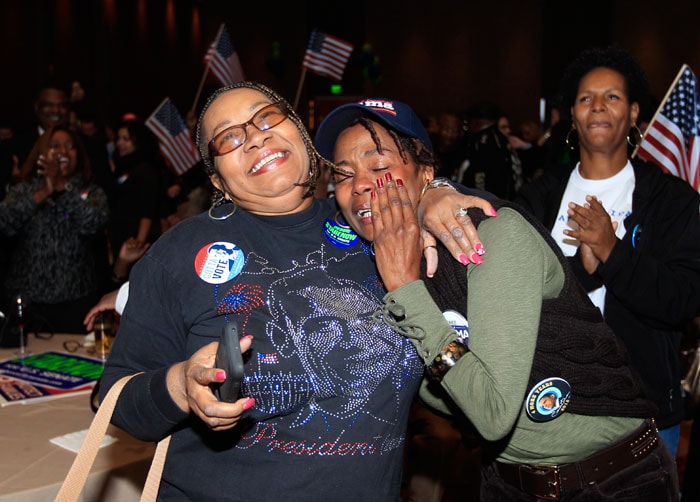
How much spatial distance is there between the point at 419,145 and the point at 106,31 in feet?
37.4

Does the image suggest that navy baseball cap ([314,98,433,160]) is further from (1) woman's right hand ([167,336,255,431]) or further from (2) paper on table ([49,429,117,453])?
(2) paper on table ([49,429,117,453])

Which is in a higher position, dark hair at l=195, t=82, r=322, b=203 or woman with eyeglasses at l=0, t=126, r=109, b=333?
dark hair at l=195, t=82, r=322, b=203

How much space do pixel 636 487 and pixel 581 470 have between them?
5.9 inches

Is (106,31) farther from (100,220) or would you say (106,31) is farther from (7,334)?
(7,334)

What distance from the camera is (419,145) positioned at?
66.4 inches

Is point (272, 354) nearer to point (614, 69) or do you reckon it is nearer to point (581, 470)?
point (581, 470)

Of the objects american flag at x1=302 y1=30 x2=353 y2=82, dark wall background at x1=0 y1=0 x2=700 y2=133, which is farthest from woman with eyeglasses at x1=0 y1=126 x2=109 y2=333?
dark wall background at x1=0 y1=0 x2=700 y2=133

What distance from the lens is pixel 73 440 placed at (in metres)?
2.08

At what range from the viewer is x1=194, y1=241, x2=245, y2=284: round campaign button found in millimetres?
1529

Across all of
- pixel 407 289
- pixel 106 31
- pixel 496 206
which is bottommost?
pixel 106 31

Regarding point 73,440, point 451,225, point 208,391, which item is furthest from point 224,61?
point 208,391

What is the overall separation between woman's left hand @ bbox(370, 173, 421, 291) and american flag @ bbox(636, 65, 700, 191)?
2.40 meters

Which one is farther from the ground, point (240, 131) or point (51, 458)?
point (240, 131)

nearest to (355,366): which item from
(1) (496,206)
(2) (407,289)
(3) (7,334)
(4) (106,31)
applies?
(2) (407,289)
